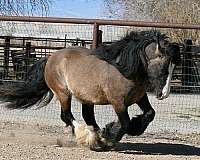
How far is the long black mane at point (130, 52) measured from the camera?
716 cm

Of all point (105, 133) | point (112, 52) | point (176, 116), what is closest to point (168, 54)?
point (112, 52)

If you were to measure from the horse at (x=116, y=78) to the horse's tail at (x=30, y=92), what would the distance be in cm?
A: 33

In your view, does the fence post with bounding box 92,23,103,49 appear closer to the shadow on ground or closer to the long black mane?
the long black mane

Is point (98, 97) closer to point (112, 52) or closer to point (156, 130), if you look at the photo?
point (112, 52)

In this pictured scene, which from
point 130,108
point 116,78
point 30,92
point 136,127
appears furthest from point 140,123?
point 130,108

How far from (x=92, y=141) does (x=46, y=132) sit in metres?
2.13

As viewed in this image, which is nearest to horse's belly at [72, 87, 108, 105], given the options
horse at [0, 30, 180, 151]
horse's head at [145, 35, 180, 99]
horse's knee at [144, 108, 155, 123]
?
horse at [0, 30, 180, 151]

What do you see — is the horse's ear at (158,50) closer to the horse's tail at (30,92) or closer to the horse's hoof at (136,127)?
the horse's hoof at (136,127)

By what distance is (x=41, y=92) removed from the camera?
8.38 metres

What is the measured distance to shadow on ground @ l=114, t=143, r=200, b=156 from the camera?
24.9ft

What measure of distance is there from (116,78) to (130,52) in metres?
0.42

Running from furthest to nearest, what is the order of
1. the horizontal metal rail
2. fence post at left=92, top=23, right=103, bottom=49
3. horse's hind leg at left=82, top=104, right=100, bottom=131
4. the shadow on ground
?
1. fence post at left=92, top=23, right=103, bottom=49
2. the horizontal metal rail
3. horse's hind leg at left=82, top=104, right=100, bottom=131
4. the shadow on ground

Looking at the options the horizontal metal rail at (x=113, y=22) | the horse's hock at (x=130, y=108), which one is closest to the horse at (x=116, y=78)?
the horse's hock at (x=130, y=108)

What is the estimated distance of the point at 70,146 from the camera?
7762 mm
